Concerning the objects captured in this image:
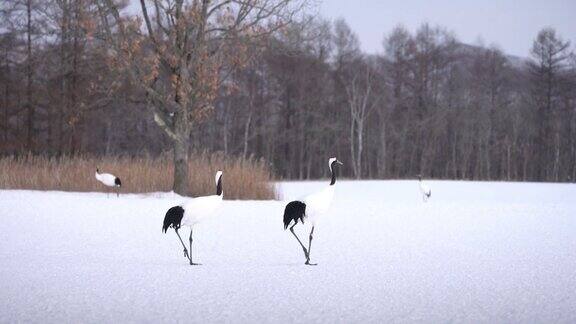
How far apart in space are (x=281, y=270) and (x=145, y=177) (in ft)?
38.2

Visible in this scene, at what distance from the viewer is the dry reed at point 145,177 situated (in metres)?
16.7

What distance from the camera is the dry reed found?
54.7 feet

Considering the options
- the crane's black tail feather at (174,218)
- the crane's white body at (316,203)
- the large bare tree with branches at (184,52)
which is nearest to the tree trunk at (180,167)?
the large bare tree with branches at (184,52)

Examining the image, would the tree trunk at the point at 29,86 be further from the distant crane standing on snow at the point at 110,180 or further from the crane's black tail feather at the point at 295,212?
the crane's black tail feather at the point at 295,212

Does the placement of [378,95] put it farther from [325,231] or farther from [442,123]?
[325,231]

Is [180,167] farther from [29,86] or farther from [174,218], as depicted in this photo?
[29,86]

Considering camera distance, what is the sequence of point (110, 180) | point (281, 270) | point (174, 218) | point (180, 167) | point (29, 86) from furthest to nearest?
point (29, 86) → point (180, 167) → point (110, 180) → point (174, 218) → point (281, 270)

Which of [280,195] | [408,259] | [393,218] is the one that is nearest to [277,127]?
[280,195]

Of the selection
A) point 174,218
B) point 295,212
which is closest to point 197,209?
point 174,218

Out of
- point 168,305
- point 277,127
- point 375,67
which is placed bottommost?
point 168,305

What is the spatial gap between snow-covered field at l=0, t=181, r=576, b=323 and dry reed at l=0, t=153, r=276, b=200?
4501mm

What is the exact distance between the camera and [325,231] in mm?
10180

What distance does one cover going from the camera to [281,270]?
6.71 metres

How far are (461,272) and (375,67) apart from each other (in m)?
34.9
